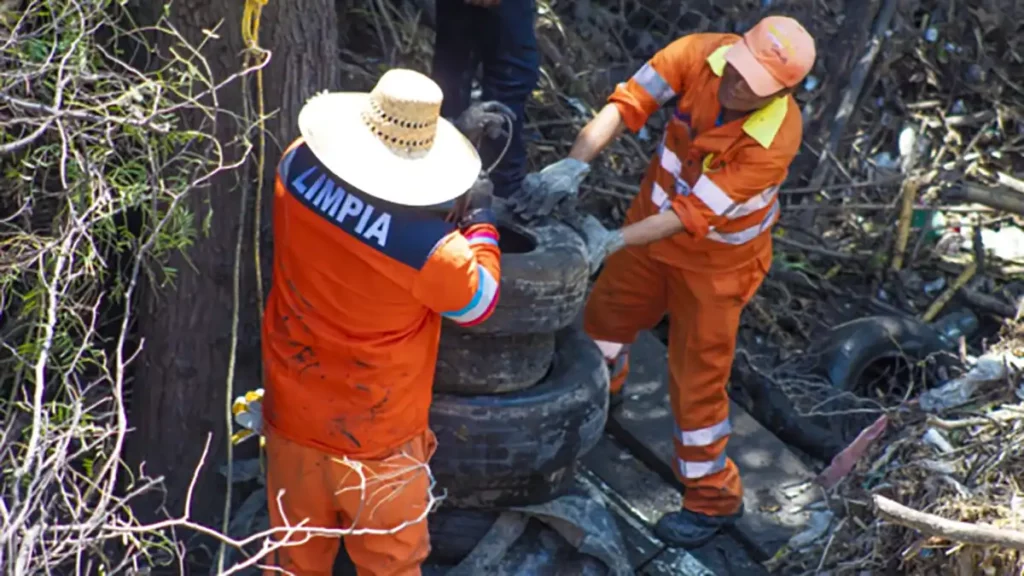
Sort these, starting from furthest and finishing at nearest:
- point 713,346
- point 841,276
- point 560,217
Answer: point 841,276
point 713,346
point 560,217

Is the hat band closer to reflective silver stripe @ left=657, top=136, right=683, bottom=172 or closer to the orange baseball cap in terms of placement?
the orange baseball cap

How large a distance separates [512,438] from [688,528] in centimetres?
120

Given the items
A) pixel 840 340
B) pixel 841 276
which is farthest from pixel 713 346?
pixel 841 276

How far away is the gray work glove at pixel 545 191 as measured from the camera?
4230 mm

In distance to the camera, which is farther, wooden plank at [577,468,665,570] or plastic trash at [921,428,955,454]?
wooden plank at [577,468,665,570]

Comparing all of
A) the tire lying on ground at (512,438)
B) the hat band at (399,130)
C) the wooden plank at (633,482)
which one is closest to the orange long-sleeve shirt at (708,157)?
the tire lying on ground at (512,438)

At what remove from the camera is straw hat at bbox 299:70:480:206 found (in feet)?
11.0

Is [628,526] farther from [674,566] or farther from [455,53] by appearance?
[455,53]

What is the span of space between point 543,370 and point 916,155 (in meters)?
3.64

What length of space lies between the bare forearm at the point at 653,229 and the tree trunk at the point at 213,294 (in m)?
1.16

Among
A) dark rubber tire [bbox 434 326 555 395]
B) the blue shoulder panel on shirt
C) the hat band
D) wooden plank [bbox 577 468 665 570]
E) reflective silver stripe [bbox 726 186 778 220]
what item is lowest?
wooden plank [bbox 577 468 665 570]

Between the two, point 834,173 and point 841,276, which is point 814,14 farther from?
point 841,276

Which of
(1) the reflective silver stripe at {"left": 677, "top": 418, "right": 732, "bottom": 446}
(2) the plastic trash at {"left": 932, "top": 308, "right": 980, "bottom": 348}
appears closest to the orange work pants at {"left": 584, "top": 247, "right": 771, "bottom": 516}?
(1) the reflective silver stripe at {"left": 677, "top": 418, "right": 732, "bottom": 446}

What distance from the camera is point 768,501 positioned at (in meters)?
5.27
